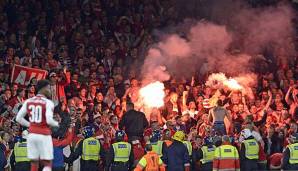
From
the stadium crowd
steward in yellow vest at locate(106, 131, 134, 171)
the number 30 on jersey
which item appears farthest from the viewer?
the stadium crowd

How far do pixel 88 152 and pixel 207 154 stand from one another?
240 cm

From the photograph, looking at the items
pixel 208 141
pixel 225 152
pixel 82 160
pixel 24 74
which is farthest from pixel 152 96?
pixel 225 152

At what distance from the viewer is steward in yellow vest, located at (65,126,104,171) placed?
16312 mm

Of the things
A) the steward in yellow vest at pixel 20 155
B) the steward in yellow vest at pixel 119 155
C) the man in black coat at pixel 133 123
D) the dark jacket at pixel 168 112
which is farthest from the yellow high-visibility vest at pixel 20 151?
the dark jacket at pixel 168 112

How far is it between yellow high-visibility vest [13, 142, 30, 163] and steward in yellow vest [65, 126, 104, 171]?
3.46 feet

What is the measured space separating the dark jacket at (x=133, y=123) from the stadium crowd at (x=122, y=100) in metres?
0.02

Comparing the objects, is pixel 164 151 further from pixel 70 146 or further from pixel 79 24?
pixel 79 24

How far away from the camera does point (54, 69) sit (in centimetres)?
1952

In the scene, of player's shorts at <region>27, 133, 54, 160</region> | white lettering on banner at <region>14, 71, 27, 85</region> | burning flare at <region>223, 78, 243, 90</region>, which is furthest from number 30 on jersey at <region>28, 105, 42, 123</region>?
burning flare at <region>223, 78, 243, 90</region>

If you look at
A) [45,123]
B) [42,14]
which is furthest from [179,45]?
[45,123]

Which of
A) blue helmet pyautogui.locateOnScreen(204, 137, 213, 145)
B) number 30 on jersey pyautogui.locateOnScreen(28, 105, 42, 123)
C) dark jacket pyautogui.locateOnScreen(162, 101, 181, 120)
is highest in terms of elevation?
dark jacket pyautogui.locateOnScreen(162, 101, 181, 120)

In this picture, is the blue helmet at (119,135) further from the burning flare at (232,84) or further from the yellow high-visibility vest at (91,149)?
the burning flare at (232,84)

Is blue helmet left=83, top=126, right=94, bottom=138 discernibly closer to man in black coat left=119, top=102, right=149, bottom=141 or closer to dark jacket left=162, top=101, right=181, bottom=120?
man in black coat left=119, top=102, right=149, bottom=141

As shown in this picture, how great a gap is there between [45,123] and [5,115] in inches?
209
